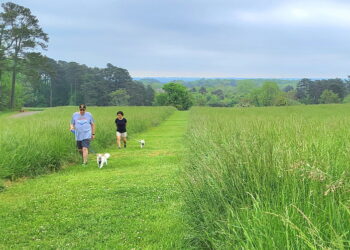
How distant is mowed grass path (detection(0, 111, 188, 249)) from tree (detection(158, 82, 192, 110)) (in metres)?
111

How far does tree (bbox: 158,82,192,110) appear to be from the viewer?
400ft

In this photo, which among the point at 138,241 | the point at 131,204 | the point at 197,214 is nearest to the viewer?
the point at 197,214

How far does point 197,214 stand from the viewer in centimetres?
407

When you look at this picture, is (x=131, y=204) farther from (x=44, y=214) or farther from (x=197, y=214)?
(x=197, y=214)

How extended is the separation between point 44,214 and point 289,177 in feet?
14.3

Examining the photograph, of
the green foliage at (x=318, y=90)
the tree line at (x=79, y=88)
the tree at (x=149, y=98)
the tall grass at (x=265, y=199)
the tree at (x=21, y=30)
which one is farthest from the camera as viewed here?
the tree at (x=149, y=98)

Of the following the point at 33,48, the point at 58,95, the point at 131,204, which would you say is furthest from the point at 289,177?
the point at 58,95

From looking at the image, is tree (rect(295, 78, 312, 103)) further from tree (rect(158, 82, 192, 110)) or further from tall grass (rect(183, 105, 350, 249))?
tall grass (rect(183, 105, 350, 249))

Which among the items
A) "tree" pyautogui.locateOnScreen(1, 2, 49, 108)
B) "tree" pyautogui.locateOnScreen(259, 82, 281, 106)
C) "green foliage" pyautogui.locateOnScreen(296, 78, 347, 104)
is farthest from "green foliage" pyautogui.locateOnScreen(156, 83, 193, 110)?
"tree" pyautogui.locateOnScreen(1, 2, 49, 108)

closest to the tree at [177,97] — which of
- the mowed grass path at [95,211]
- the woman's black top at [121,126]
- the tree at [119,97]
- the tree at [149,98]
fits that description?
the tree at [149,98]

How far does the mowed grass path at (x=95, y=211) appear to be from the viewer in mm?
4742

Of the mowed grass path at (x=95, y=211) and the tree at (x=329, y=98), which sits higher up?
the tree at (x=329, y=98)

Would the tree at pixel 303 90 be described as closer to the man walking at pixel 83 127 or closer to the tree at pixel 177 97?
the tree at pixel 177 97

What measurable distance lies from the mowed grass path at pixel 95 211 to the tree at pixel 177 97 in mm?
111161
